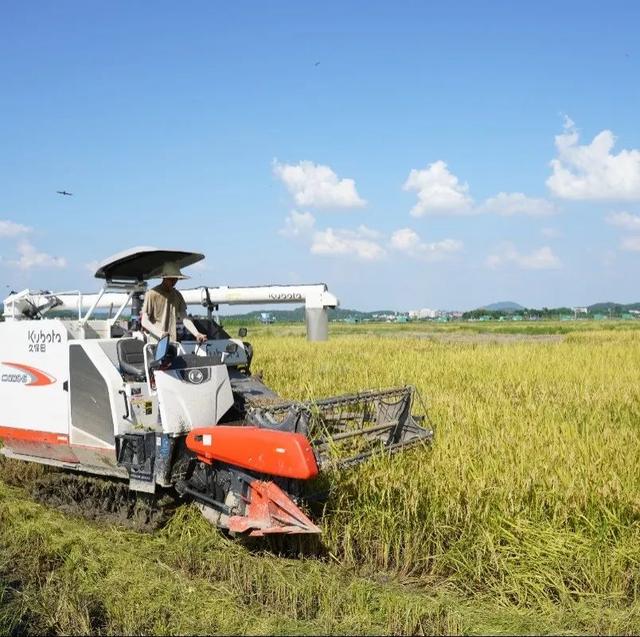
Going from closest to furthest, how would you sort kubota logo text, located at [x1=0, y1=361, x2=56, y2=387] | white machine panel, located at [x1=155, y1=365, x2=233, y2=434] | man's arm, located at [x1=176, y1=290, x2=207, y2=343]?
white machine panel, located at [x1=155, y1=365, x2=233, y2=434], kubota logo text, located at [x1=0, y1=361, x2=56, y2=387], man's arm, located at [x1=176, y1=290, x2=207, y2=343]

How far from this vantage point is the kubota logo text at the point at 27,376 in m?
6.68

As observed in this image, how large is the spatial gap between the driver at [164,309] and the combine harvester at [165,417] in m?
0.14

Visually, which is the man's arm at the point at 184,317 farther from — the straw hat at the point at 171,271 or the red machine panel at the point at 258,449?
the red machine panel at the point at 258,449

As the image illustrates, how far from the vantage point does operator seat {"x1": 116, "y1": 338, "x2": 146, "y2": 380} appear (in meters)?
6.06

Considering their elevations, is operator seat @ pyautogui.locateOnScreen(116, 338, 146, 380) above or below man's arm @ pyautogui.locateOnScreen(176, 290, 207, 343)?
below

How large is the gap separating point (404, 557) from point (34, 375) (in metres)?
4.02

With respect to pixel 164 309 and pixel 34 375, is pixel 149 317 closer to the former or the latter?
pixel 164 309

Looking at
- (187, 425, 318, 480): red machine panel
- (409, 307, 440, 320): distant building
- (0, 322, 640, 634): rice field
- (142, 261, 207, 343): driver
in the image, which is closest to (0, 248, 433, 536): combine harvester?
(187, 425, 318, 480): red machine panel

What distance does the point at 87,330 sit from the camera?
22.4 feet

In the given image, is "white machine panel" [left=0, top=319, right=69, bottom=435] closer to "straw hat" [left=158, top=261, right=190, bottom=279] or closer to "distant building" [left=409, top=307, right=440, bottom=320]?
"straw hat" [left=158, top=261, right=190, bottom=279]

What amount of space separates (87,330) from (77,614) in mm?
3347

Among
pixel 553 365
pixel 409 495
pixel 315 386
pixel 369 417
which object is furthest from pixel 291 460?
pixel 553 365

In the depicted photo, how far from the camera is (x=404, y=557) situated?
4.93m

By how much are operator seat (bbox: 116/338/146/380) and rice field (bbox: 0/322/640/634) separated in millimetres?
1250
